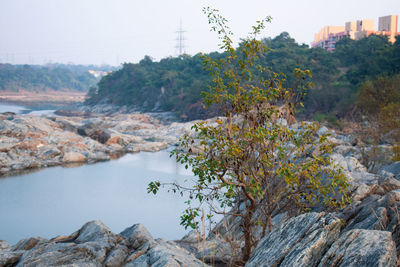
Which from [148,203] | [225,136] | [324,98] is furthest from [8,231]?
[324,98]

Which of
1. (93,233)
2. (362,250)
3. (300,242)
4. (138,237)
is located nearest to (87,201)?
(93,233)

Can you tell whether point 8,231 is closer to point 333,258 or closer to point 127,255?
point 127,255

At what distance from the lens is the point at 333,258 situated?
2580 millimetres

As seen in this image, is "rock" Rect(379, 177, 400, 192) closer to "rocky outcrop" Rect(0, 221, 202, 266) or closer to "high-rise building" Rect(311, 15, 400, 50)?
"rocky outcrop" Rect(0, 221, 202, 266)

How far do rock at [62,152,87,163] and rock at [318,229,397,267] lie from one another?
1477 cm

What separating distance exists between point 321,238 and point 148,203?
8.48 metres

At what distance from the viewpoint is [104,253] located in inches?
188

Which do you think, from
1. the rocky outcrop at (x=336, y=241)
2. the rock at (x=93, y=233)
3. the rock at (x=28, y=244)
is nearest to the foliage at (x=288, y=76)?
the rock at (x=93, y=233)

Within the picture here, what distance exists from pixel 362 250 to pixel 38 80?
79.2m

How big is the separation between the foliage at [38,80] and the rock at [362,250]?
234ft

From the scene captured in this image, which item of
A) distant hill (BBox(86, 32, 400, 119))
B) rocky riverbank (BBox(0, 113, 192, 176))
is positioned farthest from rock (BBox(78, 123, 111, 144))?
distant hill (BBox(86, 32, 400, 119))

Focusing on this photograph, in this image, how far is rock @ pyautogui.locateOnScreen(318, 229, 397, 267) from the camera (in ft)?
7.77

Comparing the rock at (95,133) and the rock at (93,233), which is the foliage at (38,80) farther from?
the rock at (93,233)

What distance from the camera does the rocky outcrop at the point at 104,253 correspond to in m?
4.34
